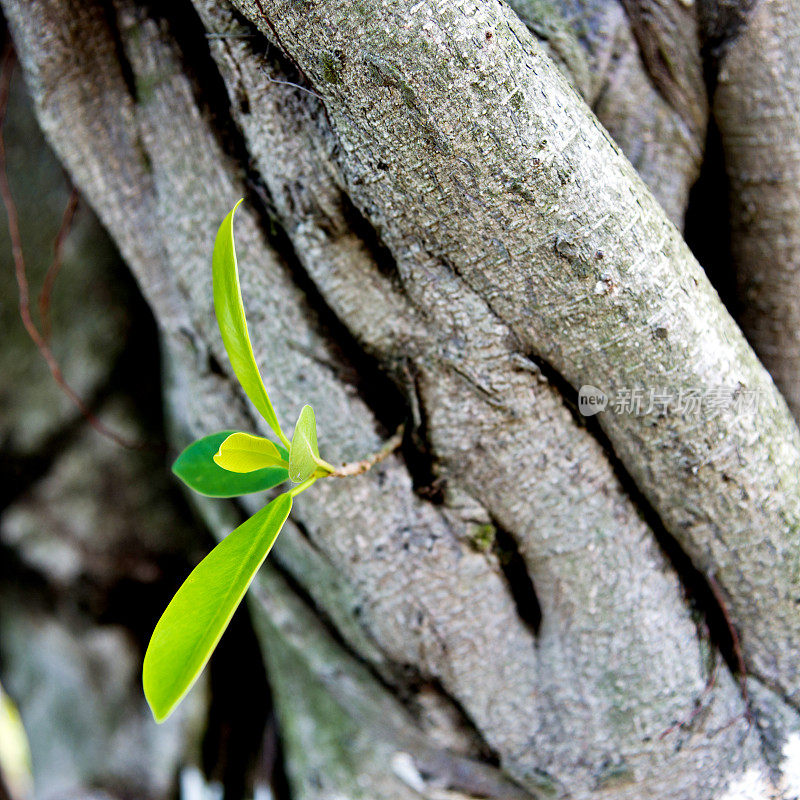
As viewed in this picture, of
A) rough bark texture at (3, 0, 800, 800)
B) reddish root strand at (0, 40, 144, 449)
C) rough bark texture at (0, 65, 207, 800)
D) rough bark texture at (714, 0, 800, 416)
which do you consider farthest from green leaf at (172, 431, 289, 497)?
rough bark texture at (714, 0, 800, 416)

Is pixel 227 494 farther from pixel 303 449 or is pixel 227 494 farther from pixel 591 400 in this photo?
pixel 591 400

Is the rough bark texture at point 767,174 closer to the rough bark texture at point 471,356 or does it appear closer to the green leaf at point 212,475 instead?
the rough bark texture at point 471,356

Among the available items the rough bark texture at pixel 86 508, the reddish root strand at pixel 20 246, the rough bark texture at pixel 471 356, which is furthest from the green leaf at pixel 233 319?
the rough bark texture at pixel 86 508

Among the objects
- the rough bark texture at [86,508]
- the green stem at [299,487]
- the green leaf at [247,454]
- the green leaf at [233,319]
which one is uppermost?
the green leaf at [233,319]

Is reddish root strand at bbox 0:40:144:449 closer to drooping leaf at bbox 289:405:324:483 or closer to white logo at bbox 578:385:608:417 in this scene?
drooping leaf at bbox 289:405:324:483

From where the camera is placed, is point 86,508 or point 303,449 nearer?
point 303,449

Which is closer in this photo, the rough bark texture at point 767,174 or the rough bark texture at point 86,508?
the rough bark texture at point 767,174

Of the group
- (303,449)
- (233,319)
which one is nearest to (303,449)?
(303,449)
